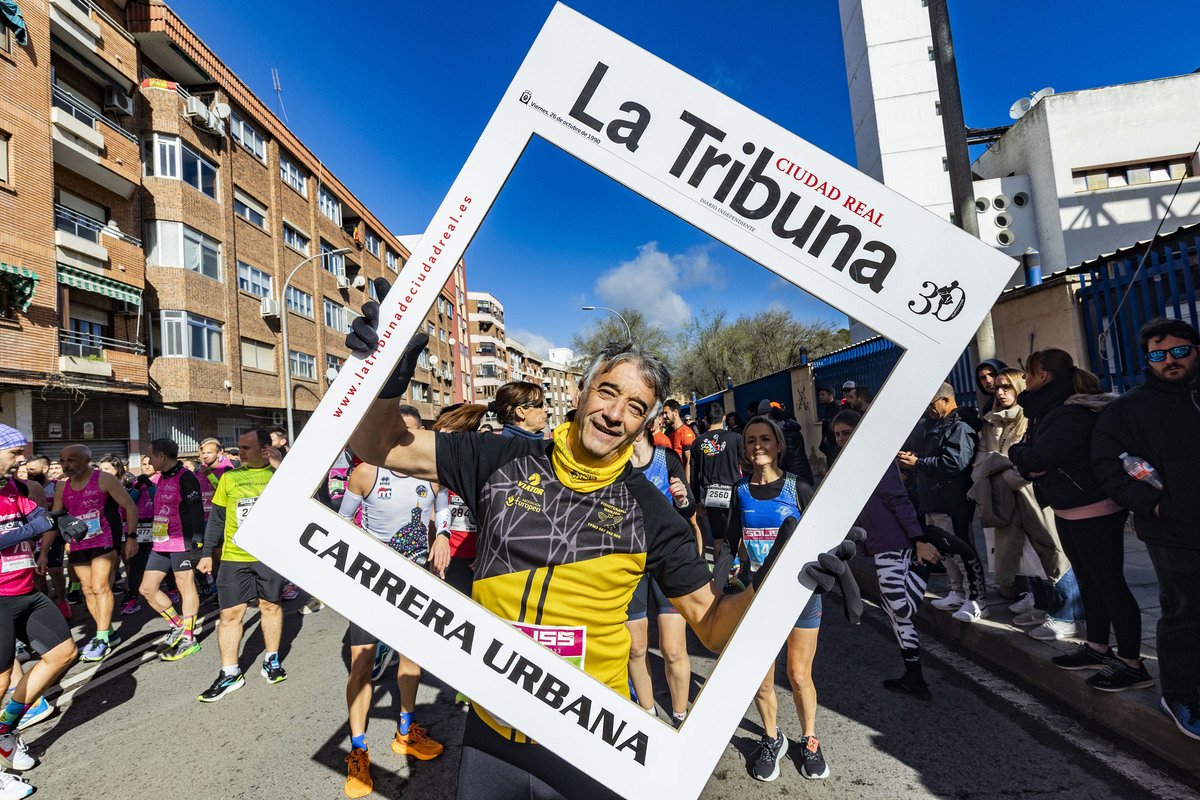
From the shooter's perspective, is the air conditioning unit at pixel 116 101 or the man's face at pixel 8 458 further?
the air conditioning unit at pixel 116 101

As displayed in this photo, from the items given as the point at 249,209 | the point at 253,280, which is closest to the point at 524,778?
the point at 253,280

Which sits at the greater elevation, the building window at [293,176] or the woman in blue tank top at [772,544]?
the building window at [293,176]

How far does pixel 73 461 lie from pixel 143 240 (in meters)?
18.7

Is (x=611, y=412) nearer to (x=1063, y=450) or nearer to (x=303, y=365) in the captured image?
(x=1063, y=450)

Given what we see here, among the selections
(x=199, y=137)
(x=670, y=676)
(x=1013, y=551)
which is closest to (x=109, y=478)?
(x=670, y=676)

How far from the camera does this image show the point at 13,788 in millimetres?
3330

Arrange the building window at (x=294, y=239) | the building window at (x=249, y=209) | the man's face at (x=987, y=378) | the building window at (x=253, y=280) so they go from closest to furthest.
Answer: the man's face at (x=987, y=378), the building window at (x=253, y=280), the building window at (x=249, y=209), the building window at (x=294, y=239)

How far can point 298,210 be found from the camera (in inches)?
1113

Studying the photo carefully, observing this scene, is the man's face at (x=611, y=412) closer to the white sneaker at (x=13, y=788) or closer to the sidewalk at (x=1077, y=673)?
the sidewalk at (x=1077, y=673)

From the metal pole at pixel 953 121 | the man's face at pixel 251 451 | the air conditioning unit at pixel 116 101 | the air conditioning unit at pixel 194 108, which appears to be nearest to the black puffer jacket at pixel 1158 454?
the metal pole at pixel 953 121

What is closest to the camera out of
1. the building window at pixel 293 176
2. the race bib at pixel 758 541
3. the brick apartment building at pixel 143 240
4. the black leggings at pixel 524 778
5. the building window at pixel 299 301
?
the black leggings at pixel 524 778

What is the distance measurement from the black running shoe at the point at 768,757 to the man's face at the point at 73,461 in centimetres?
667

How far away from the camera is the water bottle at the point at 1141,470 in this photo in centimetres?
293

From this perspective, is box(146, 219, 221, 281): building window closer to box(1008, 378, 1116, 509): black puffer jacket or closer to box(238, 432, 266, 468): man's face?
box(238, 432, 266, 468): man's face
